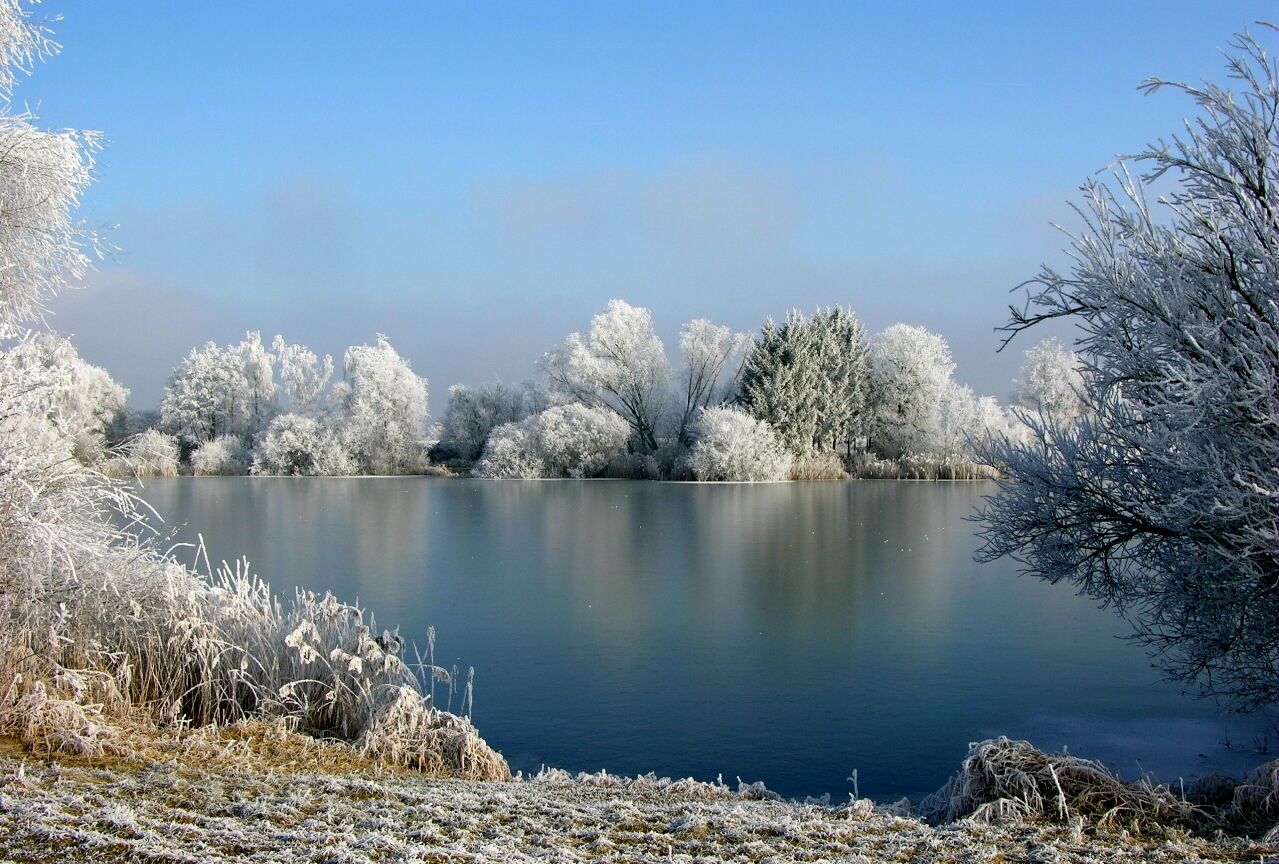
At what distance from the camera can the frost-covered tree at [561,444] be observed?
99.3ft

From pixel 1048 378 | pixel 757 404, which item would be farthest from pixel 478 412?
pixel 1048 378

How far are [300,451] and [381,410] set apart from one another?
3.29 m

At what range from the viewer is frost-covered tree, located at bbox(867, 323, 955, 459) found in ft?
106

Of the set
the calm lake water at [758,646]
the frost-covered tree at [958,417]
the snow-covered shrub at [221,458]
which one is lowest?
the calm lake water at [758,646]

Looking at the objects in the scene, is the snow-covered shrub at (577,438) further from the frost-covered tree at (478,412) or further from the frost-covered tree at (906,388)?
the frost-covered tree at (906,388)

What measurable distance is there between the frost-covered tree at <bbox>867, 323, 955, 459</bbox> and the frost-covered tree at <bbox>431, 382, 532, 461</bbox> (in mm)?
13602

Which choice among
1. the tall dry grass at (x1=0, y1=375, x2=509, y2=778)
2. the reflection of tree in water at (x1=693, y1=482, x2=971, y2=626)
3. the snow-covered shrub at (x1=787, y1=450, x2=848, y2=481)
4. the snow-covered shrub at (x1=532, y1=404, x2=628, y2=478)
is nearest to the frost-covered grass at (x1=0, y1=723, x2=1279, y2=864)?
the tall dry grass at (x1=0, y1=375, x2=509, y2=778)

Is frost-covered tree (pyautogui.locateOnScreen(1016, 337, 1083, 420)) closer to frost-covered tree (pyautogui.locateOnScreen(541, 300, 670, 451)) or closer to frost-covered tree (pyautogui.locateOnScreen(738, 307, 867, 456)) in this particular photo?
frost-covered tree (pyautogui.locateOnScreen(738, 307, 867, 456))

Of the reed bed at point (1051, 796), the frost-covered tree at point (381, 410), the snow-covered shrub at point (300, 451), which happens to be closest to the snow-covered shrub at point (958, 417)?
the frost-covered tree at point (381, 410)

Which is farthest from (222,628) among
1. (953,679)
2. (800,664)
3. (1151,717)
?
(1151,717)

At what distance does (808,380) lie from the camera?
29.9 m

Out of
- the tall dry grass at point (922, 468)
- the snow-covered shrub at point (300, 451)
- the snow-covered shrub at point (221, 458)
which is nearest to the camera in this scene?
the tall dry grass at point (922, 468)

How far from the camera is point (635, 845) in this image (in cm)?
Result: 284

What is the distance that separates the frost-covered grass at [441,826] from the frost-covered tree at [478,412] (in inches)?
1270
